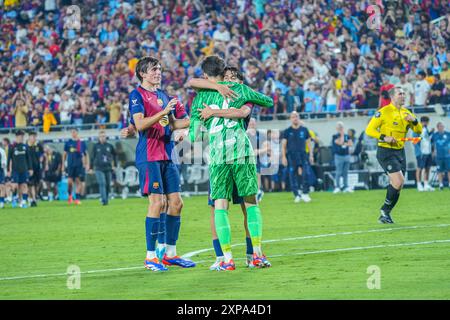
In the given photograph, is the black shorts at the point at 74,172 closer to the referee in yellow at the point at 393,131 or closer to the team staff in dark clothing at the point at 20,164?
the team staff in dark clothing at the point at 20,164

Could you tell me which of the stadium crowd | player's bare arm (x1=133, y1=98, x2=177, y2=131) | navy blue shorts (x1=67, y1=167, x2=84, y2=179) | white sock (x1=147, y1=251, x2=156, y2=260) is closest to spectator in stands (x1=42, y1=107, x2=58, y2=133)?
the stadium crowd

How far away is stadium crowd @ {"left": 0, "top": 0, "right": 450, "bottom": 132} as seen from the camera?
31016 mm

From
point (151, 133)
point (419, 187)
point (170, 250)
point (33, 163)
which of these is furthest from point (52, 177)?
point (151, 133)

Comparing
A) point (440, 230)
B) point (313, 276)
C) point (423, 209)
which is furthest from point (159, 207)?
point (423, 209)

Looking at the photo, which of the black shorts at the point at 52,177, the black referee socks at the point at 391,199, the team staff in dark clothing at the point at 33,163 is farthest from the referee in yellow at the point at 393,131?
the black shorts at the point at 52,177

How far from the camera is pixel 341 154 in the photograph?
30000mm

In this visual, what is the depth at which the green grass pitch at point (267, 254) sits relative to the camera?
9.57 m

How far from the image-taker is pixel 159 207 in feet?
39.2

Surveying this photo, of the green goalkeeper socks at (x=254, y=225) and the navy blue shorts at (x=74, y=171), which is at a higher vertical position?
the navy blue shorts at (x=74, y=171)

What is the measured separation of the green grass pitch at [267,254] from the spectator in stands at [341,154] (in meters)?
6.64

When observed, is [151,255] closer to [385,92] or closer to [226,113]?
[226,113]

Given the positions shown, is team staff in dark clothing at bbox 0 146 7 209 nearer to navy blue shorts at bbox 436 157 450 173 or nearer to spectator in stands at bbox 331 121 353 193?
spectator in stands at bbox 331 121 353 193

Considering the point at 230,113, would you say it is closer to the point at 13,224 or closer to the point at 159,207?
the point at 159,207

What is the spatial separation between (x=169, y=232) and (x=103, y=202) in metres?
16.6
